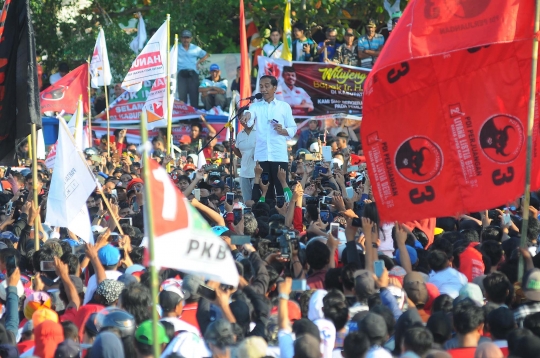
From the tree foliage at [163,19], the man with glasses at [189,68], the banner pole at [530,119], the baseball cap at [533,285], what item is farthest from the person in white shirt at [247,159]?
the tree foliage at [163,19]

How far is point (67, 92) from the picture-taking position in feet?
66.1

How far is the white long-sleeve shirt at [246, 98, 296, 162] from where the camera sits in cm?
1310

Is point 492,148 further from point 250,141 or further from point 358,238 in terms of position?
point 250,141

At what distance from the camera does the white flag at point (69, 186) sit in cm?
878

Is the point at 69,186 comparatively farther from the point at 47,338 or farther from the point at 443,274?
the point at 443,274

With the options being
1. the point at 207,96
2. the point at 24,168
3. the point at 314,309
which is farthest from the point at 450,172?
the point at 207,96

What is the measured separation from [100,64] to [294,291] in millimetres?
13291

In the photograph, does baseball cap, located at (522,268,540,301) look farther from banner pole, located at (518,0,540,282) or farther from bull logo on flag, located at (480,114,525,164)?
bull logo on flag, located at (480,114,525,164)

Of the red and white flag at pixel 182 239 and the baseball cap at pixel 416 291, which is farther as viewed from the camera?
the baseball cap at pixel 416 291

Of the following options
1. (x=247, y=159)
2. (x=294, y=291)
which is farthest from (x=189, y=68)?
(x=294, y=291)

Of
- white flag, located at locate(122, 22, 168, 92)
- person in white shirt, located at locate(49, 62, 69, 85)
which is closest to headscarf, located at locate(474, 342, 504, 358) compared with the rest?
white flag, located at locate(122, 22, 168, 92)

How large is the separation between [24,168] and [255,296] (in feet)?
38.1

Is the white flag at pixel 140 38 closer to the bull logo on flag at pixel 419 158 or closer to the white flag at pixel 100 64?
the white flag at pixel 100 64

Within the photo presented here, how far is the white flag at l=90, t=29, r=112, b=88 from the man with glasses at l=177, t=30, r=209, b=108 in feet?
7.47
